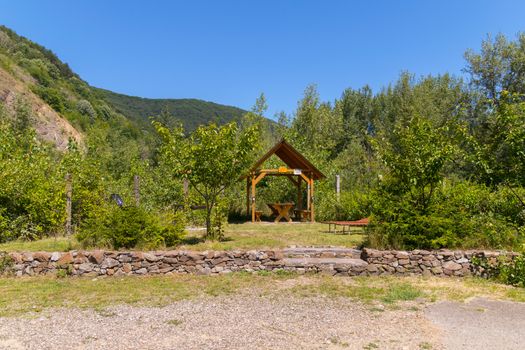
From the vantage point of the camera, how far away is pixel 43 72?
53281 mm

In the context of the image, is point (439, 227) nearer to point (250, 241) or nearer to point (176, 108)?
point (250, 241)

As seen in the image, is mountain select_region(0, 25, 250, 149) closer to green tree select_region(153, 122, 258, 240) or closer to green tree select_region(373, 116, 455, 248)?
green tree select_region(153, 122, 258, 240)

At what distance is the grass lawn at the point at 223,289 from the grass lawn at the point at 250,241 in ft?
4.36

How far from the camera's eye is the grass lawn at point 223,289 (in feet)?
20.0

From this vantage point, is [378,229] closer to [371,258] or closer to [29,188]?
[371,258]

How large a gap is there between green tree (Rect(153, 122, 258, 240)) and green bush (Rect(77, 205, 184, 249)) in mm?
1472

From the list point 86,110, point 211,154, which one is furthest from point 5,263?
point 86,110

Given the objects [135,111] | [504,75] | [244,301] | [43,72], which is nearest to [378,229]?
[244,301]

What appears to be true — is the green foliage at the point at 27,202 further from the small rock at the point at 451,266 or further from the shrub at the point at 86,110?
the shrub at the point at 86,110

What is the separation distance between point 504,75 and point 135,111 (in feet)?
259

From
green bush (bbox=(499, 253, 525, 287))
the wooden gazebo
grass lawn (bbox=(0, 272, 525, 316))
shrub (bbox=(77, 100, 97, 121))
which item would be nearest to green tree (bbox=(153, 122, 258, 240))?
grass lawn (bbox=(0, 272, 525, 316))

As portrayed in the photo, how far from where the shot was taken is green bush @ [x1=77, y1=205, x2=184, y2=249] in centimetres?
832

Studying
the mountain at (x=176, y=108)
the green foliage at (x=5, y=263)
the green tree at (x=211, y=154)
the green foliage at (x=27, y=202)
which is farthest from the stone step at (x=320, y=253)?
the mountain at (x=176, y=108)

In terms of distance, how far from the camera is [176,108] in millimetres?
95500
